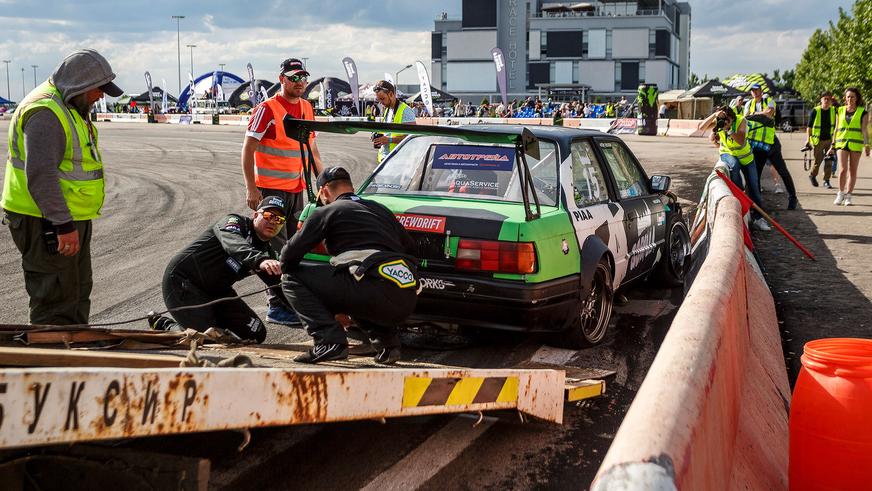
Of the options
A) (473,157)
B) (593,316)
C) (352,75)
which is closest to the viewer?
(593,316)

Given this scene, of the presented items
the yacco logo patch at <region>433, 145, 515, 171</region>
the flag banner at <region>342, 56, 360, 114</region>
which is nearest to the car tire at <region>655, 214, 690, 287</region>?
the yacco logo patch at <region>433, 145, 515, 171</region>

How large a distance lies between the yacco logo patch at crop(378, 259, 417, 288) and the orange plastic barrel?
209 centimetres

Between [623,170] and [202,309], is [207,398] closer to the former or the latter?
[202,309]

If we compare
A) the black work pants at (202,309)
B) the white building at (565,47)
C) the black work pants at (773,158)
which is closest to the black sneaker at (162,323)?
the black work pants at (202,309)

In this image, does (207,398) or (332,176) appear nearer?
(207,398)

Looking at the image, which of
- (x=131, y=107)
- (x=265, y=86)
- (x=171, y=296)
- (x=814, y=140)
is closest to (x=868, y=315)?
(x=171, y=296)

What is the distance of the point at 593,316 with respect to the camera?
610 cm

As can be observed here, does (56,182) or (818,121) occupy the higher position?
(818,121)

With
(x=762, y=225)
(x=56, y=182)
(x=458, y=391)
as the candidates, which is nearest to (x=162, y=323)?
(x=56, y=182)

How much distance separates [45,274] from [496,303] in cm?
257

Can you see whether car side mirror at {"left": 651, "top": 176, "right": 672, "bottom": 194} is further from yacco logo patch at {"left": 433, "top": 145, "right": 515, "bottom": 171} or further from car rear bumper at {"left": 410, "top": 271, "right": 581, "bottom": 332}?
car rear bumper at {"left": 410, "top": 271, "right": 581, "bottom": 332}

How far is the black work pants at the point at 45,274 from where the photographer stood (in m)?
4.94

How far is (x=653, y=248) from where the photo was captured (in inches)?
295

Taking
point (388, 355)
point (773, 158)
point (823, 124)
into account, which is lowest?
point (388, 355)
